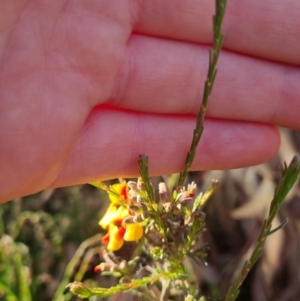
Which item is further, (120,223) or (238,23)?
(238,23)

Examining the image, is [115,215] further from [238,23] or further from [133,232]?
[238,23]

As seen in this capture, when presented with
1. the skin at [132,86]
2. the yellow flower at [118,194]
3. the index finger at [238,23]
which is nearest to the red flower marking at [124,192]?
the yellow flower at [118,194]

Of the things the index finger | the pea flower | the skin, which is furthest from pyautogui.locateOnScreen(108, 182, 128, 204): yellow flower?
the index finger

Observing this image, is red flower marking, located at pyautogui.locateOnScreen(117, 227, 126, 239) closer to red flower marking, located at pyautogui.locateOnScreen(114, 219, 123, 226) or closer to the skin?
red flower marking, located at pyautogui.locateOnScreen(114, 219, 123, 226)

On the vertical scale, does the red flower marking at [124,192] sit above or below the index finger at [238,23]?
below

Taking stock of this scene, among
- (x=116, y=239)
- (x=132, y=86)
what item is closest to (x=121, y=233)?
(x=116, y=239)

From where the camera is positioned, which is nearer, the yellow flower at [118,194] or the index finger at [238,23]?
the yellow flower at [118,194]

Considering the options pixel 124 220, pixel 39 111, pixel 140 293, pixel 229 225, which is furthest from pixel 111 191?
pixel 229 225

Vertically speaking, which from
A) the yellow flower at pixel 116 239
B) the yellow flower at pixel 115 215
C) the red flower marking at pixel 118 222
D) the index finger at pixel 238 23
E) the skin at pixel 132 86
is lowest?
the yellow flower at pixel 116 239

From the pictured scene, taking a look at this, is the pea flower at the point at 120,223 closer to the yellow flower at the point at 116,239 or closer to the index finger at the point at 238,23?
the yellow flower at the point at 116,239

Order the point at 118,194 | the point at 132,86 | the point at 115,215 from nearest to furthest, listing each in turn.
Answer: the point at 118,194 < the point at 115,215 < the point at 132,86
